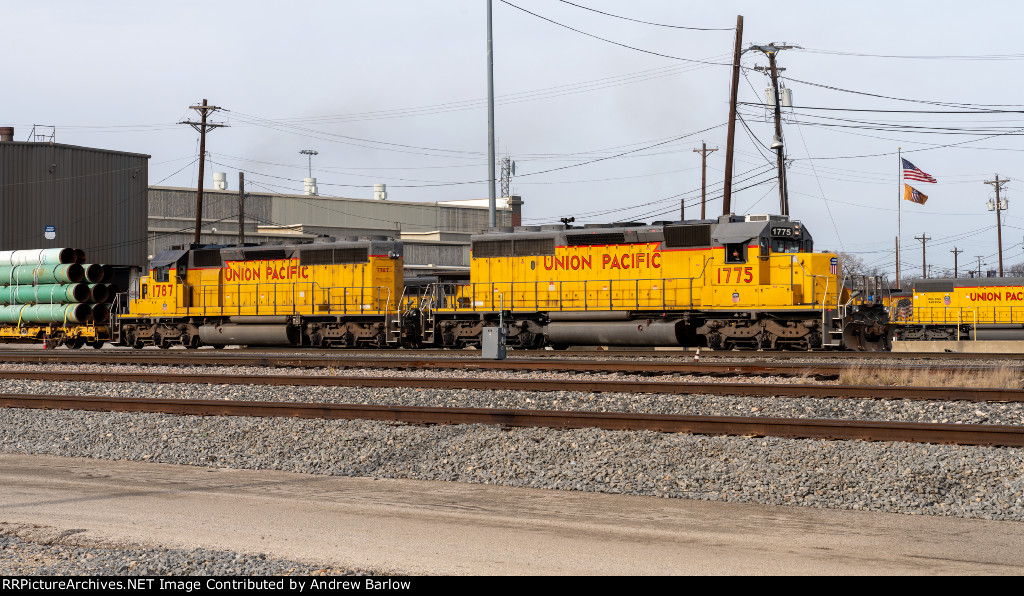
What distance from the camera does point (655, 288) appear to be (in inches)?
977

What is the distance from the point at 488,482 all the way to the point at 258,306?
22.4 m

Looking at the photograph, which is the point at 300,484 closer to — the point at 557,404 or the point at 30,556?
the point at 30,556

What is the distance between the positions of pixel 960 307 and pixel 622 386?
3411cm

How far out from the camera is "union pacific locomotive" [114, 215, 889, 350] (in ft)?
76.3

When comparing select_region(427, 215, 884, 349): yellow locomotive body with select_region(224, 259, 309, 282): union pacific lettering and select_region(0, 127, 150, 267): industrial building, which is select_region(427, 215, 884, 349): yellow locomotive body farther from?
select_region(0, 127, 150, 267): industrial building

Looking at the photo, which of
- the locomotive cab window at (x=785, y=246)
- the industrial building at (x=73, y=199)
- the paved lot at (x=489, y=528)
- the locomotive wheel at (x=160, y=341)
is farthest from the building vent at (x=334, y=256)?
the industrial building at (x=73, y=199)

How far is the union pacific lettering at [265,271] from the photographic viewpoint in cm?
3017

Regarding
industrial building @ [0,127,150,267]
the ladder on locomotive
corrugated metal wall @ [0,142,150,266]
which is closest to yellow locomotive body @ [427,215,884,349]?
the ladder on locomotive

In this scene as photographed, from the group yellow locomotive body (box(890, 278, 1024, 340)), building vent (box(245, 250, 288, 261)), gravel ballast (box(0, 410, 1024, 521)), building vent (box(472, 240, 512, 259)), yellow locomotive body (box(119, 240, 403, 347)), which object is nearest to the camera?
gravel ballast (box(0, 410, 1024, 521))

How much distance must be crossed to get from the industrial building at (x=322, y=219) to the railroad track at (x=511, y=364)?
2005 inches

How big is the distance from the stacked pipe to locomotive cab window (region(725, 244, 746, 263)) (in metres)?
21.3
